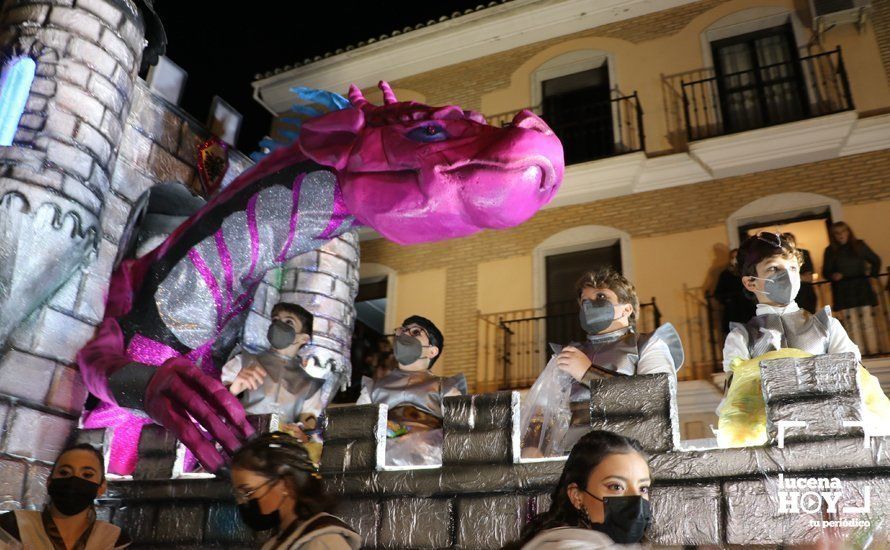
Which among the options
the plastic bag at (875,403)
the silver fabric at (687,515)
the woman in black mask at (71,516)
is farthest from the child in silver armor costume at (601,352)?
the woman in black mask at (71,516)

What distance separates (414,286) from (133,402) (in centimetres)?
746

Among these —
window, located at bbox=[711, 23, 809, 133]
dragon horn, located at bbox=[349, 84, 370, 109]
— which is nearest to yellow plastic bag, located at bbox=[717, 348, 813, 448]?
dragon horn, located at bbox=[349, 84, 370, 109]

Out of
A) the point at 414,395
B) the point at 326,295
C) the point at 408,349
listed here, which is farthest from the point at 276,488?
the point at 326,295

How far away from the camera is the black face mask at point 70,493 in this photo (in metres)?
3.52

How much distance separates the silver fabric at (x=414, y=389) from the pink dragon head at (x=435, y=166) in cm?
81

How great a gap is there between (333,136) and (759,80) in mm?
7933

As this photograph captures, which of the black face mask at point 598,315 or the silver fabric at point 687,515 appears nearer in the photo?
the silver fabric at point 687,515

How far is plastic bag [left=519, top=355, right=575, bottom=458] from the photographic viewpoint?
368cm

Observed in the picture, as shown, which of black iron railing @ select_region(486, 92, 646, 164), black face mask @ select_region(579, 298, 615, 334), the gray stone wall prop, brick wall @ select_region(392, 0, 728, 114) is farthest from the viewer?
brick wall @ select_region(392, 0, 728, 114)

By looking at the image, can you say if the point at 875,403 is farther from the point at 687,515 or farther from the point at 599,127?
A: the point at 599,127

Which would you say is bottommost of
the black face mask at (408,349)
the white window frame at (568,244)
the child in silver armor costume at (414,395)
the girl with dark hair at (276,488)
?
the girl with dark hair at (276,488)

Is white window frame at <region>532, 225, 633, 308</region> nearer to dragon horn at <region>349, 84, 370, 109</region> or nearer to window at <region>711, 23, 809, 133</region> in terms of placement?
window at <region>711, 23, 809, 133</region>

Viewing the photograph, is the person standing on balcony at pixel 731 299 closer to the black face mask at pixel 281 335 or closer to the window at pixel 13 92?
the black face mask at pixel 281 335

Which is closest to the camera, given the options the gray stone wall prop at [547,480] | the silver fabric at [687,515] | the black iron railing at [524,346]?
the gray stone wall prop at [547,480]
